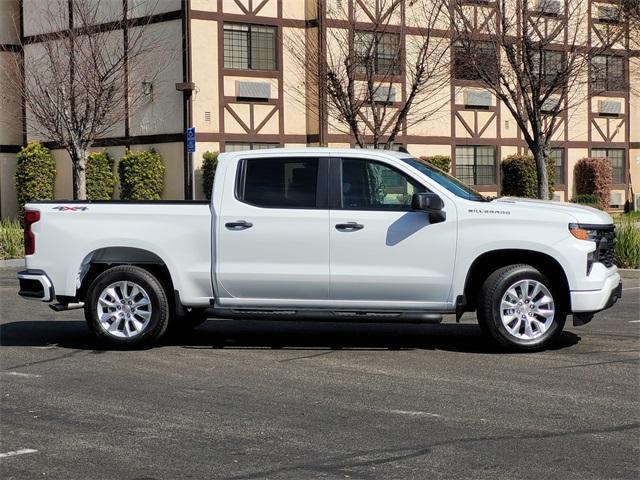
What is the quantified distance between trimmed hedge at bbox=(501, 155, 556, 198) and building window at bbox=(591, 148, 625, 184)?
364cm

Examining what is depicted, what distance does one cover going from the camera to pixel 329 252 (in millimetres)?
10594

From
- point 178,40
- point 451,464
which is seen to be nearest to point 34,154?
point 178,40

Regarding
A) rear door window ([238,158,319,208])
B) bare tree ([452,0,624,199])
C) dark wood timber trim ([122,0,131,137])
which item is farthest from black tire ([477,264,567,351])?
dark wood timber trim ([122,0,131,137])

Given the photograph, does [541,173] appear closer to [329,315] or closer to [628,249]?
[628,249]

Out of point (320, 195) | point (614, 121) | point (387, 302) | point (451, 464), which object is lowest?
point (451, 464)

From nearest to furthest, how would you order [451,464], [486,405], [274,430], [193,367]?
1. [451,464]
2. [274,430]
3. [486,405]
4. [193,367]

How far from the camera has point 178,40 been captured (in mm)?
31797

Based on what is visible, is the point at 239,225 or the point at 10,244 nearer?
the point at 239,225

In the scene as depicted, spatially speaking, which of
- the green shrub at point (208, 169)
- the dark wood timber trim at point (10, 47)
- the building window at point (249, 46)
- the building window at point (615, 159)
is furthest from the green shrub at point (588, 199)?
the dark wood timber trim at point (10, 47)

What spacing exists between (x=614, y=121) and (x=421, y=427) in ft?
114

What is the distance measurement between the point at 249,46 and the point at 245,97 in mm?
1509

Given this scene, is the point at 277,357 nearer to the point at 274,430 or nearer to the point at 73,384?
the point at 73,384

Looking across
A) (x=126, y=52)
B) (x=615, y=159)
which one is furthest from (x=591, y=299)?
(x=615, y=159)

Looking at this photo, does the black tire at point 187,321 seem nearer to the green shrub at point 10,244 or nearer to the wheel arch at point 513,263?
the wheel arch at point 513,263
